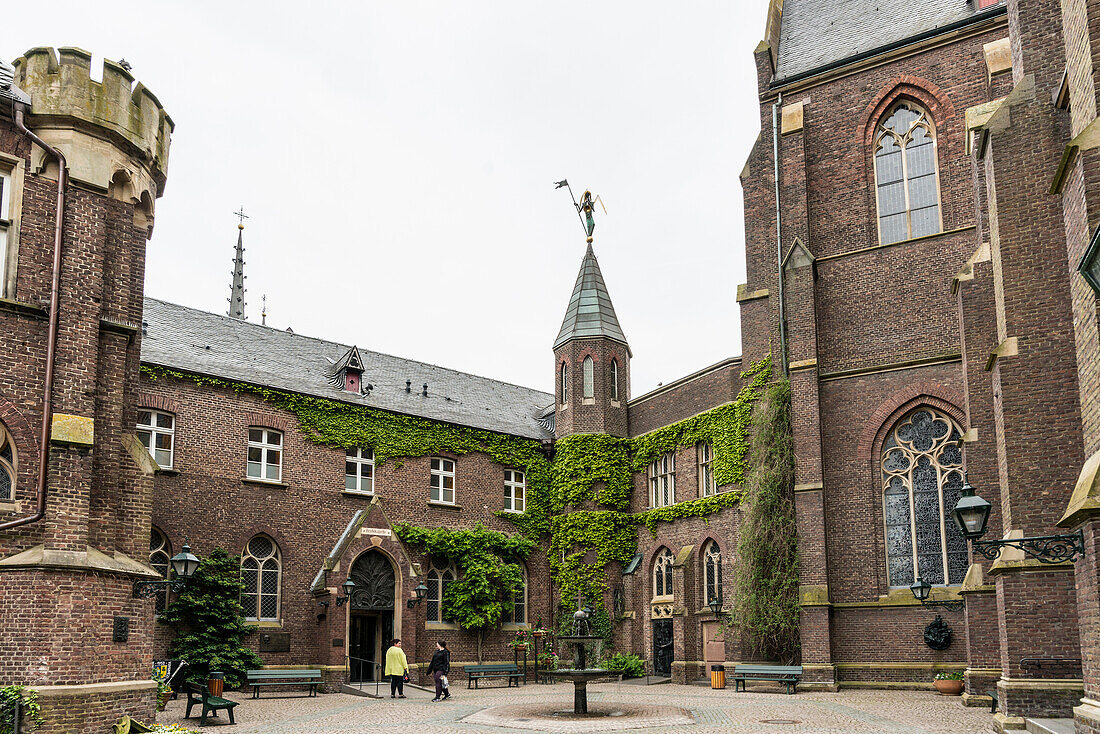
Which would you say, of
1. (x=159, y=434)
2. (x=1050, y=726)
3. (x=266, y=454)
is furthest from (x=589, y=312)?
(x=1050, y=726)

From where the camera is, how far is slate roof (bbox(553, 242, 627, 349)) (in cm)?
3372

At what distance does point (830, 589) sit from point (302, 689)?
1356 centimetres

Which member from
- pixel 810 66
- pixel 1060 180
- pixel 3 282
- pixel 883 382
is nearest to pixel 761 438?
pixel 883 382

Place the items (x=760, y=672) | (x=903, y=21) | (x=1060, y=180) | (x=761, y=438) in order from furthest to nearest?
(x=903, y=21) → (x=761, y=438) → (x=760, y=672) → (x=1060, y=180)

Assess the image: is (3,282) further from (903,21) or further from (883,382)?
(903,21)

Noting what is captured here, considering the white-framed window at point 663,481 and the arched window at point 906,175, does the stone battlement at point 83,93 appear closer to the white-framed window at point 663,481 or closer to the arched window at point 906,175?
the arched window at point 906,175

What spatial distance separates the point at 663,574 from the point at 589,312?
933 centimetres

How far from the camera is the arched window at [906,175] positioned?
81.1 feet

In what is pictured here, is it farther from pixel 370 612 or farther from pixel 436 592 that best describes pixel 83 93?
pixel 436 592

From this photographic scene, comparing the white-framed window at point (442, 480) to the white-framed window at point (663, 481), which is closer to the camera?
the white-framed window at point (663, 481)

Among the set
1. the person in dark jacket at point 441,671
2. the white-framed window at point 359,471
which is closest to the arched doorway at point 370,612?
the white-framed window at point 359,471

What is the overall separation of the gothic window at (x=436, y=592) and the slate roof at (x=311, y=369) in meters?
4.84

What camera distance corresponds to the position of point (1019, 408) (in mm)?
13469

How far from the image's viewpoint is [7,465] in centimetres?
1334
